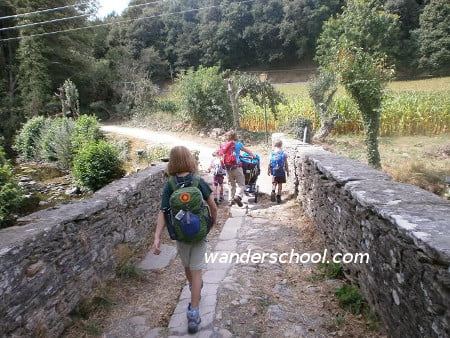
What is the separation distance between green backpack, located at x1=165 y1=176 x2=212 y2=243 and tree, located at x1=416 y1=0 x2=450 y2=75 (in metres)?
42.7

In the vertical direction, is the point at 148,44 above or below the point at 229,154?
above

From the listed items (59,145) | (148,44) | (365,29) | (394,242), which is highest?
(148,44)

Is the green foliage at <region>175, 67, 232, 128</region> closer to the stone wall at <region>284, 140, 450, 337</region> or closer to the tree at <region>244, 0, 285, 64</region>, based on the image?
the stone wall at <region>284, 140, 450, 337</region>

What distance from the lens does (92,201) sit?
3844 mm

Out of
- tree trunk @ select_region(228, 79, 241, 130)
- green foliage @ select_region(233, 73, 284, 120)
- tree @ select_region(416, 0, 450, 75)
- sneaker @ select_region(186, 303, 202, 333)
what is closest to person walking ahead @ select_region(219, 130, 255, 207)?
sneaker @ select_region(186, 303, 202, 333)

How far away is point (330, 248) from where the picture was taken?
406cm

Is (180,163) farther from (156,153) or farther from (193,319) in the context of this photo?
(156,153)

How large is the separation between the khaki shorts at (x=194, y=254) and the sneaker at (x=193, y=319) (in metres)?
0.36

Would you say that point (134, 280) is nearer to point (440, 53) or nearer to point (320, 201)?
point (320, 201)

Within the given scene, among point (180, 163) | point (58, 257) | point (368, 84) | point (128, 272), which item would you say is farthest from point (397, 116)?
point (58, 257)

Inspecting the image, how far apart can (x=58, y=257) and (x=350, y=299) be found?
2.73m

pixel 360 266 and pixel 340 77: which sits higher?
pixel 340 77

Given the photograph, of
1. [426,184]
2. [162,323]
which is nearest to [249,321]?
[162,323]

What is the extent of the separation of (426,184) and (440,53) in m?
34.8
